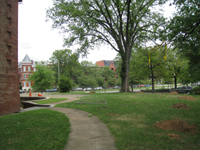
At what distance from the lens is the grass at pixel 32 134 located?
475 cm

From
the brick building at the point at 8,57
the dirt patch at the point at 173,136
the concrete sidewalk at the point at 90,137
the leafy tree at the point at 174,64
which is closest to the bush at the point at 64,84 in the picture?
the leafy tree at the point at 174,64

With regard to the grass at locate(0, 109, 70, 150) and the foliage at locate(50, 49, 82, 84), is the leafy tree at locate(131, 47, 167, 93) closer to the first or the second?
the grass at locate(0, 109, 70, 150)

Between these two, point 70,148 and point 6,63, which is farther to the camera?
point 6,63

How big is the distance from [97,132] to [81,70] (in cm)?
6006

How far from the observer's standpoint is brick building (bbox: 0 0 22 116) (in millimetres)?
10273

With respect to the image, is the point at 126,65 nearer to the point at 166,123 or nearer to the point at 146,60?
the point at 146,60

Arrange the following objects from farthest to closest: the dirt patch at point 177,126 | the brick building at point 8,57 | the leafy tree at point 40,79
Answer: the leafy tree at point 40,79 → the brick building at point 8,57 → the dirt patch at point 177,126

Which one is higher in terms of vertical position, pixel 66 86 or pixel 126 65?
pixel 126 65

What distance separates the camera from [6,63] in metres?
10.5

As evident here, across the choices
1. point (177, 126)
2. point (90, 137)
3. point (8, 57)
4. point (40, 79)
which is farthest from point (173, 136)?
point (40, 79)

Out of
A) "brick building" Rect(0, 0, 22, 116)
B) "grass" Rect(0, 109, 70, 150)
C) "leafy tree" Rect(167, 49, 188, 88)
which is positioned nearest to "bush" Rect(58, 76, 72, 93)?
"leafy tree" Rect(167, 49, 188, 88)

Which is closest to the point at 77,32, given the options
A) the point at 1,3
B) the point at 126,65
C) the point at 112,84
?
the point at 126,65

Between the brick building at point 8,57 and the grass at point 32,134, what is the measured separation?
13.3ft

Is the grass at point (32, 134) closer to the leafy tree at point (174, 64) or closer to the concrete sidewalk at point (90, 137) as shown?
the concrete sidewalk at point (90, 137)
